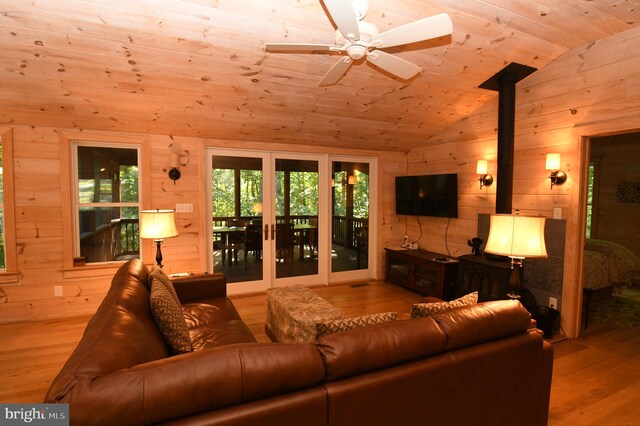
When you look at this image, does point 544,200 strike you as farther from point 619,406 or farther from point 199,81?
point 199,81

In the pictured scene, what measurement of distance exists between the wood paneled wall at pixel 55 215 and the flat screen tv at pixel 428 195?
3182 mm

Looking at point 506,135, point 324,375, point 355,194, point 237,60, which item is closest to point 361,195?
point 355,194

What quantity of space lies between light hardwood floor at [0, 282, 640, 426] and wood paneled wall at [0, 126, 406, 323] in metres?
0.25

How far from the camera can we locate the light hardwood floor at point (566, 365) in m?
2.27

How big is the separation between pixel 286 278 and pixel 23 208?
130 inches

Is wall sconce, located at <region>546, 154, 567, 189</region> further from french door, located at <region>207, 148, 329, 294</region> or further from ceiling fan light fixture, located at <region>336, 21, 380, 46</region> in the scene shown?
french door, located at <region>207, 148, 329, 294</region>

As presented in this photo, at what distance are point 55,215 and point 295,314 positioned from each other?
3158 millimetres

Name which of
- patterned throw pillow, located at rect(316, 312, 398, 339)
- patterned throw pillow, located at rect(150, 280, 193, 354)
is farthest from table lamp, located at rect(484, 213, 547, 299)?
patterned throw pillow, located at rect(150, 280, 193, 354)

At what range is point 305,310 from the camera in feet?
9.05

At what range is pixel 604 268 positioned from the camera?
4.14 meters

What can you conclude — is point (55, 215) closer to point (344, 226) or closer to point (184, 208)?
point (184, 208)

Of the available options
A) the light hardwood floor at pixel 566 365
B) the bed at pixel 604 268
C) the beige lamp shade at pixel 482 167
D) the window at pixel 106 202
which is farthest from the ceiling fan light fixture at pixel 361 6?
the bed at pixel 604 268

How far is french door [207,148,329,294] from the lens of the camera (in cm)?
463

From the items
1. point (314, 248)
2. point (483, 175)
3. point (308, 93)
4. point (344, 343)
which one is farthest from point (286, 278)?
point (344, 343)
